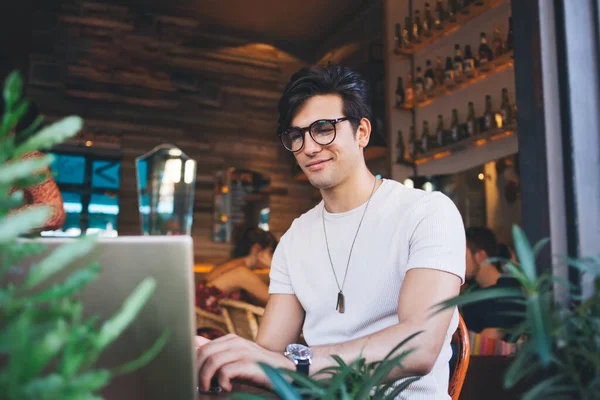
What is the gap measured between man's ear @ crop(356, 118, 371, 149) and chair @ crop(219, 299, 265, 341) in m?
1.80

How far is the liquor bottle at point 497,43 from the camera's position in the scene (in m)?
3.92

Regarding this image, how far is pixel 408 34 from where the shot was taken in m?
4.81

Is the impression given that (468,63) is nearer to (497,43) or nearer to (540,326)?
(497,43)

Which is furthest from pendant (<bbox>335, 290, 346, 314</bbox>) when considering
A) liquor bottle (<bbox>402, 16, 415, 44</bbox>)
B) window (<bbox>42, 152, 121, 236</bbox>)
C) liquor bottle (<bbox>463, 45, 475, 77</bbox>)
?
window (<bbox>42, 152, 121, 236</bbox>)

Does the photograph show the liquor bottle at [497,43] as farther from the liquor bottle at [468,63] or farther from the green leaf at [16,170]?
the green leaf at [16,170]

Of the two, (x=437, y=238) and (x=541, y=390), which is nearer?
(x=541, y=390)

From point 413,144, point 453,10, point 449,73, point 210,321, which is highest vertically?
point 453,10

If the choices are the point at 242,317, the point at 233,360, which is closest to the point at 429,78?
the point at 242,317

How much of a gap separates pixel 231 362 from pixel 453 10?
12.3 ft

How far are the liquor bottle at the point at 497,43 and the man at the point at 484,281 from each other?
125 centimetres

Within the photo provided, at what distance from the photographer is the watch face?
1201 millimetres

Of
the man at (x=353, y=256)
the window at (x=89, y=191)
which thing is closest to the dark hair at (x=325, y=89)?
the man at (x=353, y=256)

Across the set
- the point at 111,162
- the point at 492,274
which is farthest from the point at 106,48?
the point at 492,274

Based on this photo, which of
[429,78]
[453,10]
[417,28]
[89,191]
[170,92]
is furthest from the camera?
[170,92]
